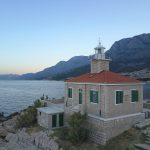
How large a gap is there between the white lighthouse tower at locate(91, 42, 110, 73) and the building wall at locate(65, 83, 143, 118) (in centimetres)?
280

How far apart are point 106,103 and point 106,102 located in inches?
3.6

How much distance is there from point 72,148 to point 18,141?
20.2ft

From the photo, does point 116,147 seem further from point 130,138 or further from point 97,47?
point 97,47

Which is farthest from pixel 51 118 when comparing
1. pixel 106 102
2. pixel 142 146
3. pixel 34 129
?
pixel 142 146

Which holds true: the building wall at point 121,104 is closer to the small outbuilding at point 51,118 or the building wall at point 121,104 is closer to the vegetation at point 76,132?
the vegetation at point 76,132

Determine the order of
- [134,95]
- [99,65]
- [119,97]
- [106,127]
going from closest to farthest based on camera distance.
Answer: [106,127], [119,97], [134,95], [99,65]

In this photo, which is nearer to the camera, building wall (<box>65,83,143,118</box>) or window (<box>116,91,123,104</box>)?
building wall (<box>65,83,143,118</box>)

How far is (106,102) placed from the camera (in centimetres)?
2083

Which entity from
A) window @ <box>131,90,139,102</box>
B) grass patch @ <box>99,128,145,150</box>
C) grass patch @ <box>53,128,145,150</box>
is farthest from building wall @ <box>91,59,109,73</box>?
grass patch @ <box>99,128,145,150</box>

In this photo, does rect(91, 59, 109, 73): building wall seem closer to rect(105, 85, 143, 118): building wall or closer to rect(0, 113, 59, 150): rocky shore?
rect(105, 85, 143, 118): building wall

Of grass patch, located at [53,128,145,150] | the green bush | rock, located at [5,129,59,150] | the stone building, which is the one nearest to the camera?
grass patch, located at [53,128,145,150]

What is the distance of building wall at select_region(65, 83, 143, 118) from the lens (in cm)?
2095

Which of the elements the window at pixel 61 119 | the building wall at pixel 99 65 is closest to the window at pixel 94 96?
the building wall at pixel 99 65

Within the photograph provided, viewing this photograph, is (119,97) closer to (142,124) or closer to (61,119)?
(142,124)
